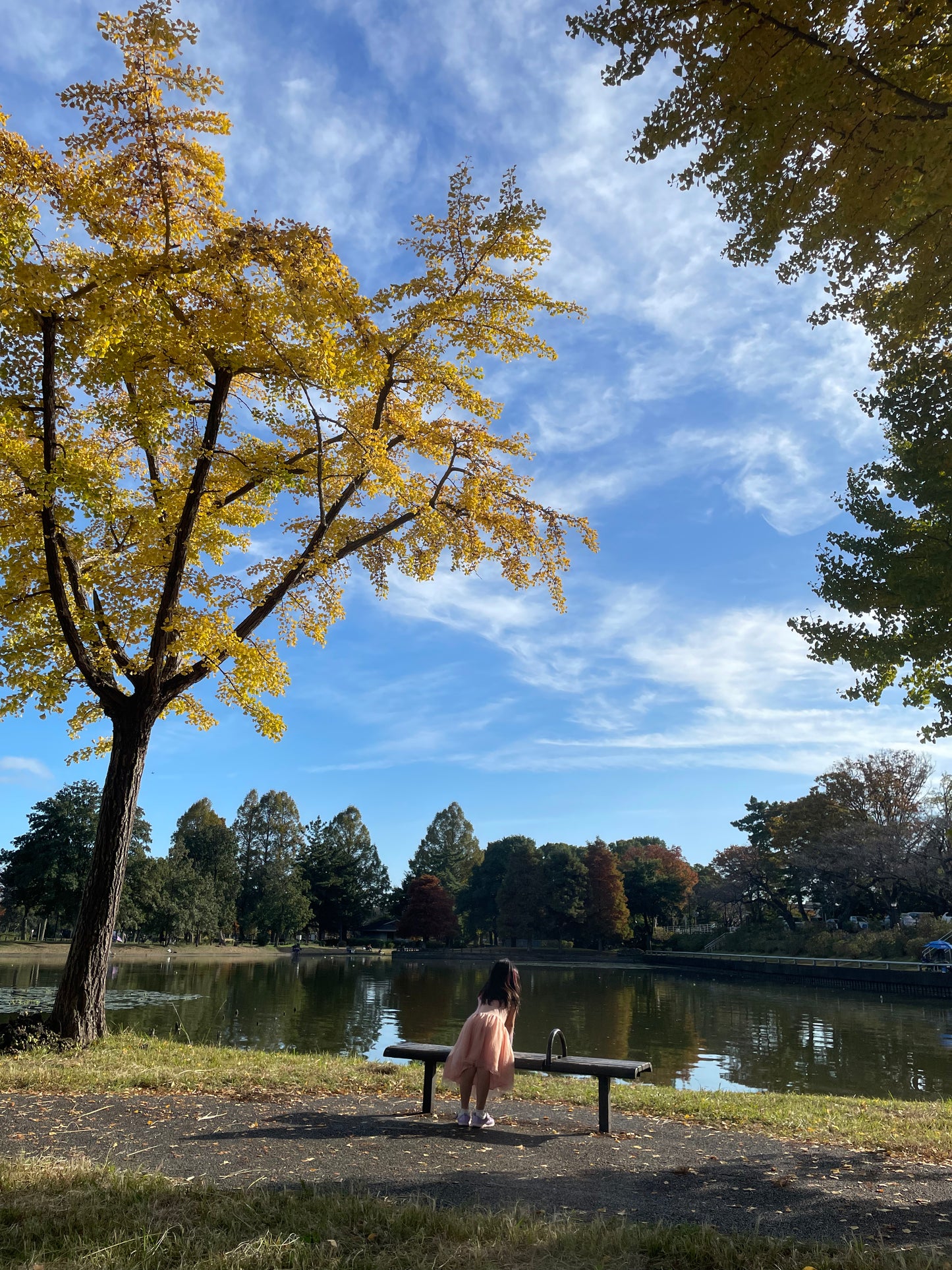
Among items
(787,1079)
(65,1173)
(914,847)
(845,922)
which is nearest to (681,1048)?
(787,1079)

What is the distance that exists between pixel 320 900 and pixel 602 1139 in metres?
67.7

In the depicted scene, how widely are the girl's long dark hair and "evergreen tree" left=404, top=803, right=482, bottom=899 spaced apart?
66483 mm

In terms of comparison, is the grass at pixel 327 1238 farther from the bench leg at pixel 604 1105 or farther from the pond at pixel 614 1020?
the pond at pixel 614 1020

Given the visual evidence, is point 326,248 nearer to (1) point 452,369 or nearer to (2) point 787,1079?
(1) point 452,369

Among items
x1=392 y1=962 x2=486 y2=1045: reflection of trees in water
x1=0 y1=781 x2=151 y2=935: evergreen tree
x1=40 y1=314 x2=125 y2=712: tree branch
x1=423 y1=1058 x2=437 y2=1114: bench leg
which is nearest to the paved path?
x1=423 y1=1058 x2=437 y2=1114: bench leg

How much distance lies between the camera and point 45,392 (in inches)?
297

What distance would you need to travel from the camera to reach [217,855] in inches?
2410

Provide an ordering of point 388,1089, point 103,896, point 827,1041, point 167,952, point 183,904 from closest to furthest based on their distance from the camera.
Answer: point 388,1089 → point 103,896 → point 827,1041 → point 167,952 → point 183,904

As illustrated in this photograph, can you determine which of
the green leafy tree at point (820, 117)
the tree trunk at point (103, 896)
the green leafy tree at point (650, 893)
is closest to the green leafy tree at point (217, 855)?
the green leafy tree at point (650, 893)

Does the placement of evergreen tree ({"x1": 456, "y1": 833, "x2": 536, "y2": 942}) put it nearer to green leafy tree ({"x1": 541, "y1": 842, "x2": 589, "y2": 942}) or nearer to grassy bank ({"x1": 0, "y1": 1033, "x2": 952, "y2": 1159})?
green leafy tree ({"x1": 541, "y1": 842, "x2": 589, "y2": 942})

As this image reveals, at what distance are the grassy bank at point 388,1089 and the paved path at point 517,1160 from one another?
375mm

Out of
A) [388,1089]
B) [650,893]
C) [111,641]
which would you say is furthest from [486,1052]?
[650,893]

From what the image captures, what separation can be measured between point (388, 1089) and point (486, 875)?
67426 millimetres

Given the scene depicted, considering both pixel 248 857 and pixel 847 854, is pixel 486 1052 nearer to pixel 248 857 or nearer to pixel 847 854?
pixel 847 854
